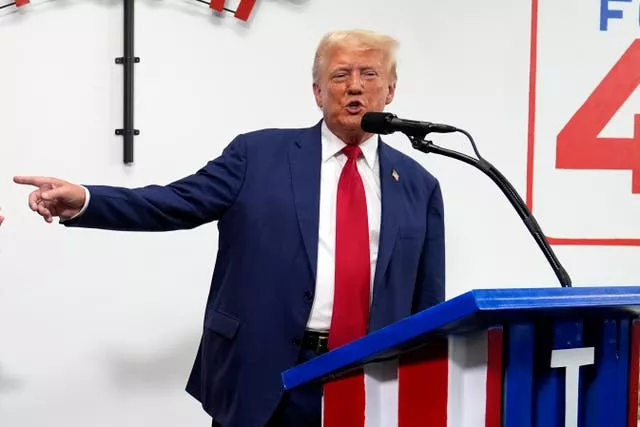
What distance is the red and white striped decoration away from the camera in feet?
2.77

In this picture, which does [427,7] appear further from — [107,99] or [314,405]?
[314,405]

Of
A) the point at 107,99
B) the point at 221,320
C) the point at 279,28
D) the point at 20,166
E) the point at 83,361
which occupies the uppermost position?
the point at 279,28

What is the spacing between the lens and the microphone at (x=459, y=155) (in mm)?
1168

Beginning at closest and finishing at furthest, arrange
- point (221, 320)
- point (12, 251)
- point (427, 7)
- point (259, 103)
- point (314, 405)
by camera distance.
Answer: point (314, 405) < point (221, 320) < point (12, 251) < point (259, 103) < point (427, 7)

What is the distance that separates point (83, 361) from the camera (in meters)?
2.06

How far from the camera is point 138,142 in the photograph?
2074 mm

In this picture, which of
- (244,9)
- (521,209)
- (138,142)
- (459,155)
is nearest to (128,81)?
(138,142)

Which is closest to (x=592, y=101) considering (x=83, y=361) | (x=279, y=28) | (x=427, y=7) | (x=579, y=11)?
(x=579, y=11)

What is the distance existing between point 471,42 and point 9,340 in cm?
149

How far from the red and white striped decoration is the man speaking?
0.52m

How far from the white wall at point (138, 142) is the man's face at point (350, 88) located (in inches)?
20.8

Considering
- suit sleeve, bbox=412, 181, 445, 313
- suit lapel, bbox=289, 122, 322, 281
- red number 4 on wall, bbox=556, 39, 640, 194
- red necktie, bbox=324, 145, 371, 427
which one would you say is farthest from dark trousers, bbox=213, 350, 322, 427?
red number 4 on wall, bbox=556, 39, 640, 194

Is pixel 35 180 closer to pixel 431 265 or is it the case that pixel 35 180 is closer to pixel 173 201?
pixel 173 201

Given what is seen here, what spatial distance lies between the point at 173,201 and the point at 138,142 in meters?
0.56
